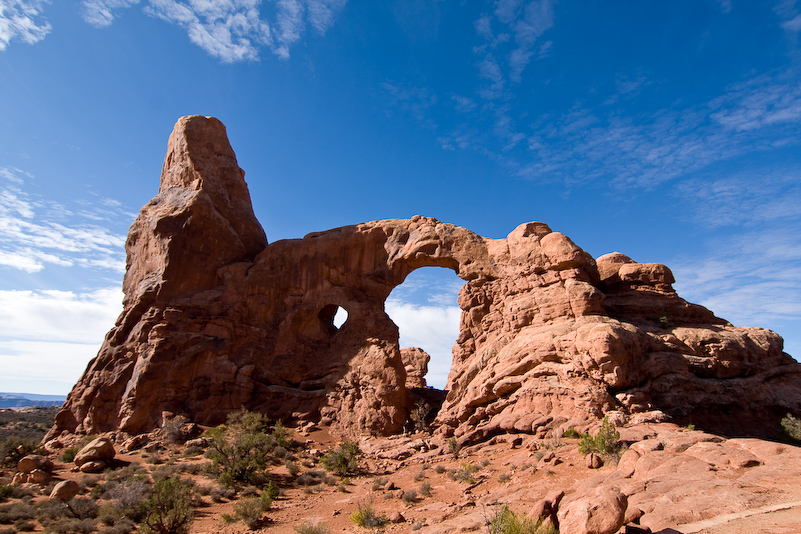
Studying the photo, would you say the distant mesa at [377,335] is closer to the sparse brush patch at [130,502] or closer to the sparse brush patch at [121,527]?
the sparse brush patch at [130,502]

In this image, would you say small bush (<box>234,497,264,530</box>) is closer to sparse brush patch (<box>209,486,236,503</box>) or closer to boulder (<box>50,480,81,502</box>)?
sparse brush patch (<box>209,486,236,503</box>)

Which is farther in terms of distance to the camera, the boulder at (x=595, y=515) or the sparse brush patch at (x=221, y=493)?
the sparse brush patch at (x=221, y=493)

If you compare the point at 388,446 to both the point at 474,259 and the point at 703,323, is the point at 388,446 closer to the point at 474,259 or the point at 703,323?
the point at 474,259

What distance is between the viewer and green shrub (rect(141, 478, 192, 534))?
33.6 feet

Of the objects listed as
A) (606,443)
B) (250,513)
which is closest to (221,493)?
(250,513)

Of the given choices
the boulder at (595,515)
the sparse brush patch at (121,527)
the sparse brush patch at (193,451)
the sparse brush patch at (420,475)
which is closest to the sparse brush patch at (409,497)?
the sparse brush patch at (420,475)

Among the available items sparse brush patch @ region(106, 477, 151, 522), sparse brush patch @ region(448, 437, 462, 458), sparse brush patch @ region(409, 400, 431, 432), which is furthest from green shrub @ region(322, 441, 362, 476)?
sparse brush patch @ region(106, 477, 151, 522)

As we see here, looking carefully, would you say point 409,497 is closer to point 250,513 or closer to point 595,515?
point 250,513

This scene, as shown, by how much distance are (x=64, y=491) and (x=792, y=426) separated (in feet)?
72.6

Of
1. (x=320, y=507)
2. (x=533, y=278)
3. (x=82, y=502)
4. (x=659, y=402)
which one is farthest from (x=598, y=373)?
(x=82, y=502)

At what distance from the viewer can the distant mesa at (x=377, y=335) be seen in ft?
49.3

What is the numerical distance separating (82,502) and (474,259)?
1730 cm

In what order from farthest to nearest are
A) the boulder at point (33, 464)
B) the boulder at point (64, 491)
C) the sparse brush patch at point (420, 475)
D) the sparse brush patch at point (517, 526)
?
the boulder at point (33, 464) < the sparse brush patch at point (420, 475) < the boulder at point (64, 491) < the sparse brush patch at point (517, 526)

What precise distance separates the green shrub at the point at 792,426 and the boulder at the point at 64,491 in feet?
71.4
